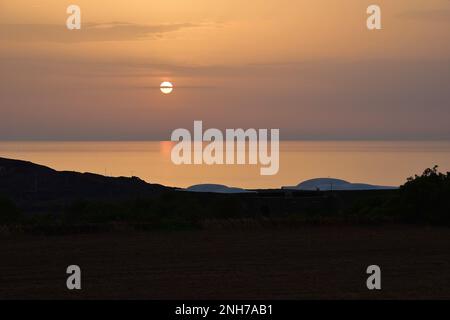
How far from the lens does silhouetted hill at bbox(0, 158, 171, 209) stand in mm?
63312

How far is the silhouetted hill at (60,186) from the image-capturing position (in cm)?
6331

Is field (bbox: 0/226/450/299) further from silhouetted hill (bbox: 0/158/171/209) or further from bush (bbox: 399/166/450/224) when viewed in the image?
silhouetted hill (bbox: 0/158/171/209)

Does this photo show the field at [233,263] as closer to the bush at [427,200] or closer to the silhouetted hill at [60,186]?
the bush at [427,200]

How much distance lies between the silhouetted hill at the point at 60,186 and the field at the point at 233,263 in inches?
1134

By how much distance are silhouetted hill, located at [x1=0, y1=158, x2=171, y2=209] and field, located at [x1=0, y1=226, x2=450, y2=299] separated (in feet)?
94.5

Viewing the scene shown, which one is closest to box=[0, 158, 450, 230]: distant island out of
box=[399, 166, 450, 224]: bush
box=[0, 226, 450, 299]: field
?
box=[399, 166, 450, 224]: bush

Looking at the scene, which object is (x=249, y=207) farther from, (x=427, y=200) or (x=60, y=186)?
(x=60, y=186)

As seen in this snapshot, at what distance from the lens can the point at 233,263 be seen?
27.1 m

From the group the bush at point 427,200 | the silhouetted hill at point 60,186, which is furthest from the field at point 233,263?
the silhouetted hill at point 60,186

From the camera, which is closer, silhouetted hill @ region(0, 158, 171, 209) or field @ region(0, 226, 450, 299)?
field @ region(0, 226, 450, 299)

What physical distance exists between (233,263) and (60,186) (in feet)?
137

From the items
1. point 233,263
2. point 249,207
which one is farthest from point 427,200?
point 233,263
